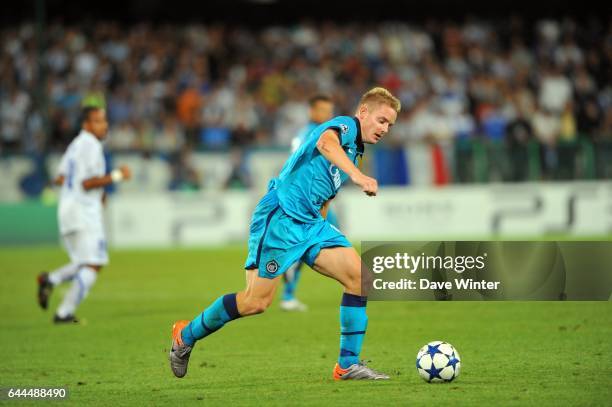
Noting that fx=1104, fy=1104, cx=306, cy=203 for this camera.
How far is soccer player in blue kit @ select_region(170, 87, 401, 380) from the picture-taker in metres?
7.70

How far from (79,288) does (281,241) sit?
4876 mm

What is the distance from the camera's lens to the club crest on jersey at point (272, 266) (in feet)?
25.2

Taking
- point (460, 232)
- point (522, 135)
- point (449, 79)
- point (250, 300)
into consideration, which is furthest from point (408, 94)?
point (250, 300)

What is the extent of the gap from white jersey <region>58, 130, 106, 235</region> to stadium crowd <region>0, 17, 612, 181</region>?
10793 millimetres

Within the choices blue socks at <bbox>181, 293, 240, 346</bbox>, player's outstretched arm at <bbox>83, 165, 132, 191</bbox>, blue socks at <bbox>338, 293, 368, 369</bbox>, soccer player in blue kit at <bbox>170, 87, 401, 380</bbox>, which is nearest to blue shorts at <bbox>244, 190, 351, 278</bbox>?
soccer player in blue kit at <bbox>170, 87, 401, 380</bbox>

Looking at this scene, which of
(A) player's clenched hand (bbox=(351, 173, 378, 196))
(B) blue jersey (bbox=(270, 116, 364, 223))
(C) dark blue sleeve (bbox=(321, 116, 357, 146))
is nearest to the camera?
(A) player's clenched hand (bbox=(351, 173, 378, 196))

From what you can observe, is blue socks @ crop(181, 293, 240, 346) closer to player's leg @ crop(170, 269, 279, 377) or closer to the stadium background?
player's leg @ crop(170, 269, 279, 377)

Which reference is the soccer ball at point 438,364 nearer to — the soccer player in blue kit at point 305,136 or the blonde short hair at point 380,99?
the blonde short hair at point 380,99

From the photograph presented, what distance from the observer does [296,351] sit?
9.70 metres

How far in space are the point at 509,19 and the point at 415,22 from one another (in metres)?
2.61

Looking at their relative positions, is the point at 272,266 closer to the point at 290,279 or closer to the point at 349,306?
the point at 349,306

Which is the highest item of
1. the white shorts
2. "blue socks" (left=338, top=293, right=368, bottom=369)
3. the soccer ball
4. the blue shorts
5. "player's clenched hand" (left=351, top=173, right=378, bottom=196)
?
the white shorts

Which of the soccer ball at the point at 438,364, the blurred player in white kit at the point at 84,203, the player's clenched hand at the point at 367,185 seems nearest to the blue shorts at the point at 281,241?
the player's clenched hand at the point at 367,185

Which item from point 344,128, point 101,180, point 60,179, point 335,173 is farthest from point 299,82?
point 344,128
